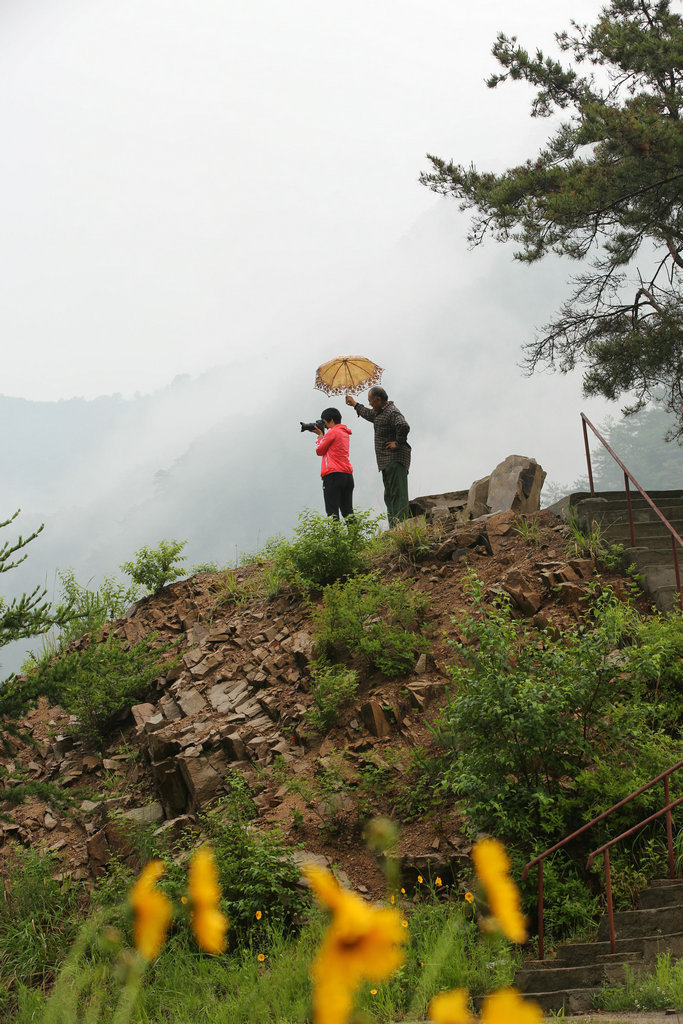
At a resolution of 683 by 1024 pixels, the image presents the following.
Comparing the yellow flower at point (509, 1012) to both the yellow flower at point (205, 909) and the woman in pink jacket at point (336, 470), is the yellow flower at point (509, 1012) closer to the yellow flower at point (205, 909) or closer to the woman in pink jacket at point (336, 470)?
the yellow flower at point (205, 909)

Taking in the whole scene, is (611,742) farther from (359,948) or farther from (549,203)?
(549,203)

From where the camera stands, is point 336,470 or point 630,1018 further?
point 336,470

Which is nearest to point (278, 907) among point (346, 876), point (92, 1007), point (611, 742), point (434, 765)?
point (346, 876)

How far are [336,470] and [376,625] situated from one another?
3752 mm

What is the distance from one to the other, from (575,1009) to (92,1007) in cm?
468

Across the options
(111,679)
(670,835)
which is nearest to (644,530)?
(670,835)

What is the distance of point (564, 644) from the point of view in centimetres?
776

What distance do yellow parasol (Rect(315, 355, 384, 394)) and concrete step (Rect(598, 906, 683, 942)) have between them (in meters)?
9.23

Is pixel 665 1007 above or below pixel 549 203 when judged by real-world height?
below

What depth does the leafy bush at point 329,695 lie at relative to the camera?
27.2 ft

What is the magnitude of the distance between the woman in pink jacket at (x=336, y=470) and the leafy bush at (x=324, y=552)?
1.21 metres

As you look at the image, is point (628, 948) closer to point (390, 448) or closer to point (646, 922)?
point (646, 922)

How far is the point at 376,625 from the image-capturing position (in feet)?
29.8

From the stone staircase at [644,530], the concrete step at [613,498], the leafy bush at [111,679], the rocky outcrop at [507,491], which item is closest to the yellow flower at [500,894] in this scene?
the stone staircase at [644,530]
